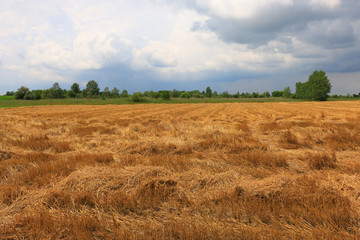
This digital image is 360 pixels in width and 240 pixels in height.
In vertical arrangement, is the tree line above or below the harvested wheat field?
above

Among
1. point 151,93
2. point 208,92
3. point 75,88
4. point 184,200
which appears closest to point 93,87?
point 75,88

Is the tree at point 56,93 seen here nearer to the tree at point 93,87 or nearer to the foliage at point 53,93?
the foliage at point 53,93

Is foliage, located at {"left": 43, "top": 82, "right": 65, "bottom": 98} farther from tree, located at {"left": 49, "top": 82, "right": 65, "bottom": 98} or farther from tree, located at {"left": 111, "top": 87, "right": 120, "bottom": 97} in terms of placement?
tree, located at {"left": 111, "top": 87, "right": 120, "bottom": 97}

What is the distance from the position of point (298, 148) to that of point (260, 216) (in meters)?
4.61

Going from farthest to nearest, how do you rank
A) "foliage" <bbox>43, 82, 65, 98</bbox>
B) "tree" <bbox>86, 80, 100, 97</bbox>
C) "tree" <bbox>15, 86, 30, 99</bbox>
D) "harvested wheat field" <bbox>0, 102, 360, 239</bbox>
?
1. "tree" <bbox>86, 80, 100, 97</bbox>
2. "foliage" <bbox>43, 82, 65, 98</bbox>
3. "tree" <bbox>15, 86, 30, 99</bbox>
4. "harvested wheat field" <bbox>0, 102, 360, 239</bbox>

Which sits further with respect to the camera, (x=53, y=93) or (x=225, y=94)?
(x=225, y=94)

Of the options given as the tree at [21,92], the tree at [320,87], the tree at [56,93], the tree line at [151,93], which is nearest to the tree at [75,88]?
the tree line at [151,93]

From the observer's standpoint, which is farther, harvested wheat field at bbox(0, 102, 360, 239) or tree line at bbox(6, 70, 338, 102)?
tree line at bbox(6, 70, 338, 102)

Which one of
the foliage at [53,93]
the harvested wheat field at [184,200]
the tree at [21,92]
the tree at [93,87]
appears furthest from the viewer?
the tree at [93,87]

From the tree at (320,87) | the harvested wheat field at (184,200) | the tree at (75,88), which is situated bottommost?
the harvested wheat field at (184,200)

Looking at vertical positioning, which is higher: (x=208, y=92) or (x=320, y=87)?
(x=208, y=92)

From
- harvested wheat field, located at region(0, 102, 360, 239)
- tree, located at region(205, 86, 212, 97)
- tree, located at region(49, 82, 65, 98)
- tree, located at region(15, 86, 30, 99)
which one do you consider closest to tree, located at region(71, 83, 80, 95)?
tree, located at region(49, 82, 65, 98)

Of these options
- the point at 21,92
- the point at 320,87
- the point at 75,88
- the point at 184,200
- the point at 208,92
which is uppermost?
the point at 75,88

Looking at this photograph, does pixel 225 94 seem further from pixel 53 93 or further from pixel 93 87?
pixel 53 93
